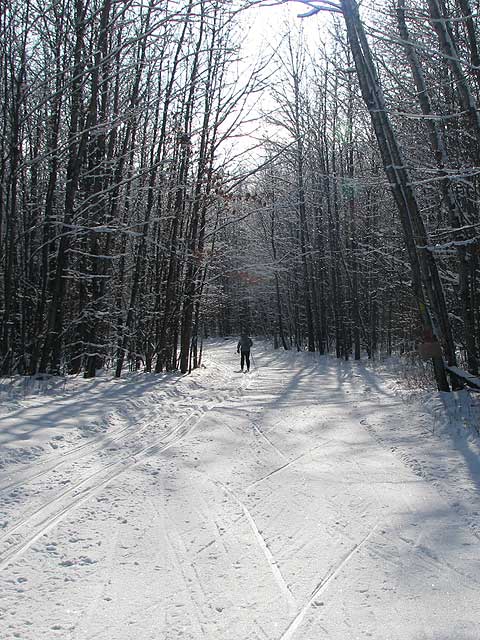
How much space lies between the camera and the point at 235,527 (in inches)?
164

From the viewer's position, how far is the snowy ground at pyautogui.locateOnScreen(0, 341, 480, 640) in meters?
2.91

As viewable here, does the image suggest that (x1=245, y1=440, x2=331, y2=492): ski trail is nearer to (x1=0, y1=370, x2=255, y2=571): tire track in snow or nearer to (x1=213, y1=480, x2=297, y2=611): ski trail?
(x1=213, y1=480, x2=297, y2=611): ski trail

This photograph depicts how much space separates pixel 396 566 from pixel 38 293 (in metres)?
11.8

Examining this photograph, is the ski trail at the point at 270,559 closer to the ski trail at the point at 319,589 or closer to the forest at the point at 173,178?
the ski trail at the point at 319,589

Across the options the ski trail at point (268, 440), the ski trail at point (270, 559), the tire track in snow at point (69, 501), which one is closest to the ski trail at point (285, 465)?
the ski trail at point (268, 440)

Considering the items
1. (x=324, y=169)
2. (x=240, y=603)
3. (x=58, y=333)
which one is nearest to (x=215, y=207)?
(x=58, y=333)

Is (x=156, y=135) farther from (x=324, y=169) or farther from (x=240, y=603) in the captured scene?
(x=240, y=603)

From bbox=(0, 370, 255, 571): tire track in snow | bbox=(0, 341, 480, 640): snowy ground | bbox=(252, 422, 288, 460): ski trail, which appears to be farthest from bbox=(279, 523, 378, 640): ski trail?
bbox=(252, 422, 288, 460): ski trail

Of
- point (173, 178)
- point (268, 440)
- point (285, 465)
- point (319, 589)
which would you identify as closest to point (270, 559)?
point (319, 589)

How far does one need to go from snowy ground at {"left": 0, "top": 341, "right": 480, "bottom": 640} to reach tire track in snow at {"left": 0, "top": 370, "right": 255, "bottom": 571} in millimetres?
19

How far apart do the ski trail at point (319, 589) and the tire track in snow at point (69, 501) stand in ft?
6.33

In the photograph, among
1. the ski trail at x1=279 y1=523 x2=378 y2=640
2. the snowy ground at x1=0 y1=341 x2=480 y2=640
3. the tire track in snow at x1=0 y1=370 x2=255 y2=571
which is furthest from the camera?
the tire track in snow at x1=0 y1=370 x2=255 y2=571

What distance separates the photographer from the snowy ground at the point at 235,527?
9.56 feet

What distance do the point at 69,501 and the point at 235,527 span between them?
1528 mm
